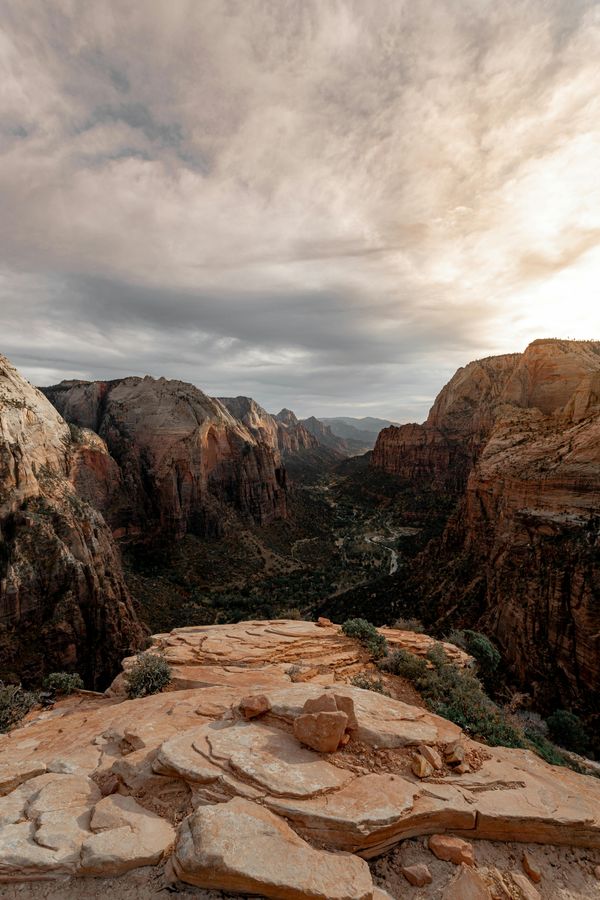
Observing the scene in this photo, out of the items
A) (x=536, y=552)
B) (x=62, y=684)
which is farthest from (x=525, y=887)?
(x=536, y=552)

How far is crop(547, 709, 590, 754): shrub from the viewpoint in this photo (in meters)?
18.2

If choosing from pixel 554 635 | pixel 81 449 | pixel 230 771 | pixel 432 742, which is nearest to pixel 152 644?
pixel 230 771

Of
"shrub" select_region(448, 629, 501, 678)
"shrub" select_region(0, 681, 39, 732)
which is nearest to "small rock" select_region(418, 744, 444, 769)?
"shrub" select_region(448, 629, 501, 678)

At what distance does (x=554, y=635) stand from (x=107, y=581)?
33352 mm

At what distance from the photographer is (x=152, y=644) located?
1723cm

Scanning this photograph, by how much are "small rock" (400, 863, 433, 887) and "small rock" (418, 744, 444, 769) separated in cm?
208

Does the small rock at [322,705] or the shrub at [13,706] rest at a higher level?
the small rock at [322,705]

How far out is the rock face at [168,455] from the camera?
59.4m

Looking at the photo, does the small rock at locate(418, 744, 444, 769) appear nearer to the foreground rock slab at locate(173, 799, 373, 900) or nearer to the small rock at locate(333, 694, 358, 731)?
the small rock at locate(333, 694, 358, 731)

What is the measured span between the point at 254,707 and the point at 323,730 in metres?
1.96

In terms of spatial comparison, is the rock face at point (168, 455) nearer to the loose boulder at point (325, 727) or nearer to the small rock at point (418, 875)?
the loose boulder at point (325, 727)

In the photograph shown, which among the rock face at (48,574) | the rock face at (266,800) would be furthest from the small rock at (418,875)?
the rock face at (48,574)

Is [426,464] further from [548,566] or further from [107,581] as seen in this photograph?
[107,581]

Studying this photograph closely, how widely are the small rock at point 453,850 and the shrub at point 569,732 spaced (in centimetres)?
1788
